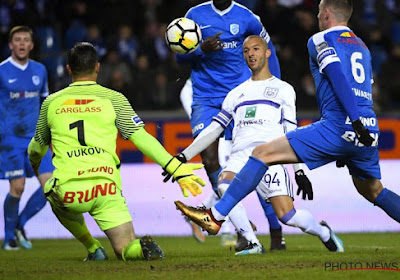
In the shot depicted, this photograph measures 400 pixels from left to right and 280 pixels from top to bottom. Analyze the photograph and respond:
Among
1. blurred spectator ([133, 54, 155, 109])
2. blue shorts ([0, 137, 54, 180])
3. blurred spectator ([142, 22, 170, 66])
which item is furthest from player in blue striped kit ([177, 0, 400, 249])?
blurred spectator ([142, 22, 170, 66])

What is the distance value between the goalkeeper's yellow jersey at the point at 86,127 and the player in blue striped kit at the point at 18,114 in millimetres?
2871

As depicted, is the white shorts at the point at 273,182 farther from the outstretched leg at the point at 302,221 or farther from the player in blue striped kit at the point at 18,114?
the player in blue striped kit at the point at 18,114

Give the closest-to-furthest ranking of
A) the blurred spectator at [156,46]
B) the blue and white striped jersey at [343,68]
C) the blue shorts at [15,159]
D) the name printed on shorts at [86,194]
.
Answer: the name printed on shorts at [86,194], the blue and white striped jersey at [343,68], the blue shorts at [15,159], the blurred spectator at [156,46]

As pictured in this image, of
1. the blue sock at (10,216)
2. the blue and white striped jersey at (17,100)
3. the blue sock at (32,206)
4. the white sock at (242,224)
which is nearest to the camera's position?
the white sock at (242,224)

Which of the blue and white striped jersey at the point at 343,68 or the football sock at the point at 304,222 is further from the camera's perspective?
the football sock at the point at 304,222

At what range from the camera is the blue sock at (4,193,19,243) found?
30.2 ft

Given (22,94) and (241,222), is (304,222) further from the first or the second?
(22,94)

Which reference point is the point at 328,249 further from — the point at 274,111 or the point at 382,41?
the point at 382,41

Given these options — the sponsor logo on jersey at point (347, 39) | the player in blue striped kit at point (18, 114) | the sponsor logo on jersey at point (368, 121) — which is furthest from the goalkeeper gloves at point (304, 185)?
the player in blue striped kit at point (18, 114)

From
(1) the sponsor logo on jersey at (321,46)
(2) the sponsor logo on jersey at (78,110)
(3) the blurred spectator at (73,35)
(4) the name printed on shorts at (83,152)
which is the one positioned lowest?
(4) the name printed on shorts at (83,152)

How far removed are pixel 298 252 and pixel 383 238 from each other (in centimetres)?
221

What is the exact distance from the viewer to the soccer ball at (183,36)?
8.41 meters

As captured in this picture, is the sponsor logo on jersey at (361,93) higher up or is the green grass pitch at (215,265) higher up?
the sponsor logo on jersey at (361,93)

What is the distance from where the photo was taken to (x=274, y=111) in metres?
7.53
